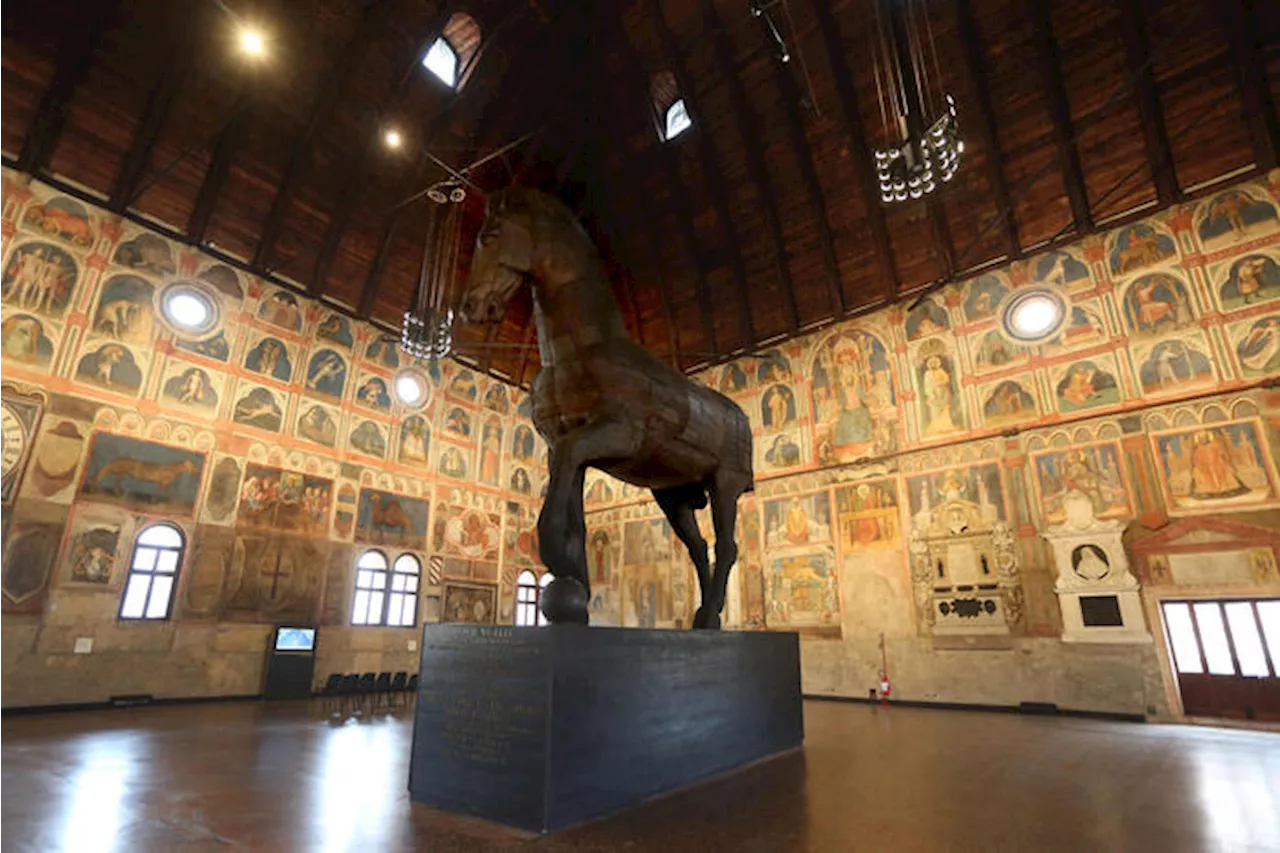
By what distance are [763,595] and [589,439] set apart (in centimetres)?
1267

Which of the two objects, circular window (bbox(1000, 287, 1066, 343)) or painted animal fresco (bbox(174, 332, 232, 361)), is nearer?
painted animal fresco (bbox(174, 332, 232, 361))

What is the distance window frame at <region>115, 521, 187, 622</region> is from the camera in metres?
11.5

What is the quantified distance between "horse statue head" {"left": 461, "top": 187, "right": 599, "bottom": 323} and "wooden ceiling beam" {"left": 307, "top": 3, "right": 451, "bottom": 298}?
11.1m

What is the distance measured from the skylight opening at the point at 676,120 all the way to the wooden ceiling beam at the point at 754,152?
61.8 inches

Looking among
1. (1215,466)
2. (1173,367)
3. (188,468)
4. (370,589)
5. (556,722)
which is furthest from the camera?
(370,589)

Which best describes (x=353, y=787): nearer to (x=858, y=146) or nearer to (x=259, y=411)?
(x=259, y=411)

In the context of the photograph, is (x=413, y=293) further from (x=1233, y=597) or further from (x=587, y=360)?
(x=1233, y=597)

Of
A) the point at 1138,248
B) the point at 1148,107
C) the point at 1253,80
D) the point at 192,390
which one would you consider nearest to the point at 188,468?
the point at 192,390

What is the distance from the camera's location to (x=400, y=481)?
54.4 feet

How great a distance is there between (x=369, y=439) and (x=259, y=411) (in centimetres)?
281

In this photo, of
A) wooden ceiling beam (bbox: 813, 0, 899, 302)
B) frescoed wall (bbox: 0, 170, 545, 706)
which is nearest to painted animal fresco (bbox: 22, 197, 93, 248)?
frescoed wall (bbox: 0, 170, 545, 706)

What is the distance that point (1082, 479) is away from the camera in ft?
39.6

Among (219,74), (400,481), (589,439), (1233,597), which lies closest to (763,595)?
(1233,597)

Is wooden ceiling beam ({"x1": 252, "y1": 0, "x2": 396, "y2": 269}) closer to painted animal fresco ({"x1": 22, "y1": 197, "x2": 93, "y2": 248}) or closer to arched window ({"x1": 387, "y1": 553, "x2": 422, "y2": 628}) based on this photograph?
painted animal fresco ({"x1": 22, "y1": 197, "x2": 93, "y2": 248})
